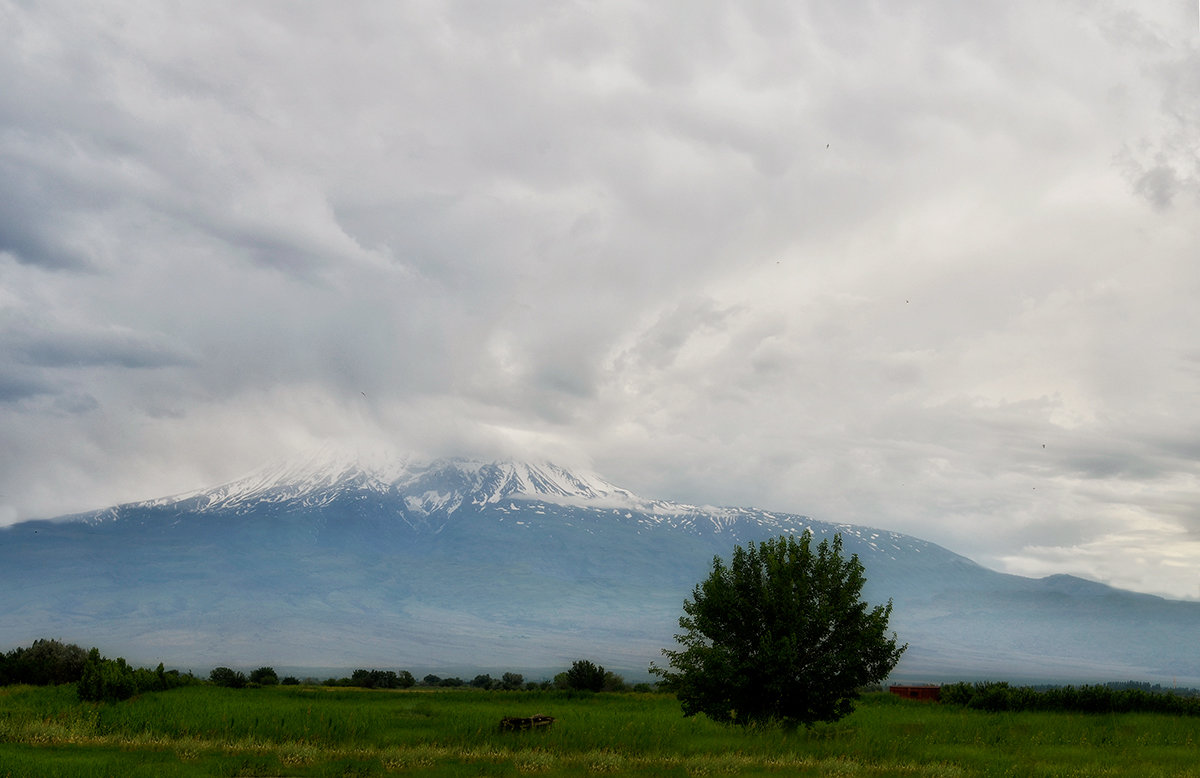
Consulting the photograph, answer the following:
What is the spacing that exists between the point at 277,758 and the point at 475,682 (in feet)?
239

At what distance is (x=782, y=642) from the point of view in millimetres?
35750

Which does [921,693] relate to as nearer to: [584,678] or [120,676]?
[584,678]

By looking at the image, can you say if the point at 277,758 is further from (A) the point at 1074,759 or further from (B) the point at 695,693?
(A) the point at 1074,759

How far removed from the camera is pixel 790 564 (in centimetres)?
3775

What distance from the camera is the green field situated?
95.7ft

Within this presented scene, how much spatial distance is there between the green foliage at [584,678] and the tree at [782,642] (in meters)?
30.8

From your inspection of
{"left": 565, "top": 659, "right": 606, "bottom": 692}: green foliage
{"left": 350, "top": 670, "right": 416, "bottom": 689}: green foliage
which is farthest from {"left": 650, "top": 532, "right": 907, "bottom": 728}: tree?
{"left": 350, "top": 670, "right": 416, "bottom": 689}: green foliage

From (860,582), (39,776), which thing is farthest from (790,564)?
(39,776)

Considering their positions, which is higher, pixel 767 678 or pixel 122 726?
pixel 767 678

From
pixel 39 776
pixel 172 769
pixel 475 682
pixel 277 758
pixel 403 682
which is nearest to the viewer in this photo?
pixel 39 776

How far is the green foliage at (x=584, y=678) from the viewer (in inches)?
2655

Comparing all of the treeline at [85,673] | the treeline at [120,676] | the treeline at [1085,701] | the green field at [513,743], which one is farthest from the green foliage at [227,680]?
the treeline at [1085,701]

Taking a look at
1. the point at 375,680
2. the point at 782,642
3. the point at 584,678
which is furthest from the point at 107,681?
the point at 375,680

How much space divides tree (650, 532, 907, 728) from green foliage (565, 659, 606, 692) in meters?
30.8
